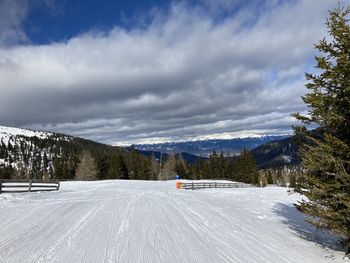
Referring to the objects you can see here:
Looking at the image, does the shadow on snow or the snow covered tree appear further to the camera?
the snow covered tree

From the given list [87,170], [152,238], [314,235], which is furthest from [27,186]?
[87,170]

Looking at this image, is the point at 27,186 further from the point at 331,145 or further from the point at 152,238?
the point at 331,145

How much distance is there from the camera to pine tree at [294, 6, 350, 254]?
9430 millimetres

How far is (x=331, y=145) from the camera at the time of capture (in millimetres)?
9828

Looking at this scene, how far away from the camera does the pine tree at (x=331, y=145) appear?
9.43 meters

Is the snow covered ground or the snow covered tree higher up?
the snow covered tree

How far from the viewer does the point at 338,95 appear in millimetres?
10188

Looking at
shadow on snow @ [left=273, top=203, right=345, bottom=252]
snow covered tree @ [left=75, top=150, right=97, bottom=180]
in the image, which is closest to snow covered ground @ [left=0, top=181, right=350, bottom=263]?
shadow on snow @ [left=273, top=203, right=345, bottom=252]

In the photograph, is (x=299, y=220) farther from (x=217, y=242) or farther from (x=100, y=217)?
(x=100, y=217)

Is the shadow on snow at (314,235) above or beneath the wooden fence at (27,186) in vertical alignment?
beneath

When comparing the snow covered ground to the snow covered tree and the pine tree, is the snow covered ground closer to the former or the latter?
the pine tree

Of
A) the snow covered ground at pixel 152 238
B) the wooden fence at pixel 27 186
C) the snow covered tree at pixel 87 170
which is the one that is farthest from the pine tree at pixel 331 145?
the snow covered tree at pixel 87 170

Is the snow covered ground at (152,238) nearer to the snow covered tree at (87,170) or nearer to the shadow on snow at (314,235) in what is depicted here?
the shadow on snow at (314,235)

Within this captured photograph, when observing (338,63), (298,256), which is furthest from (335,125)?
(298,256)
